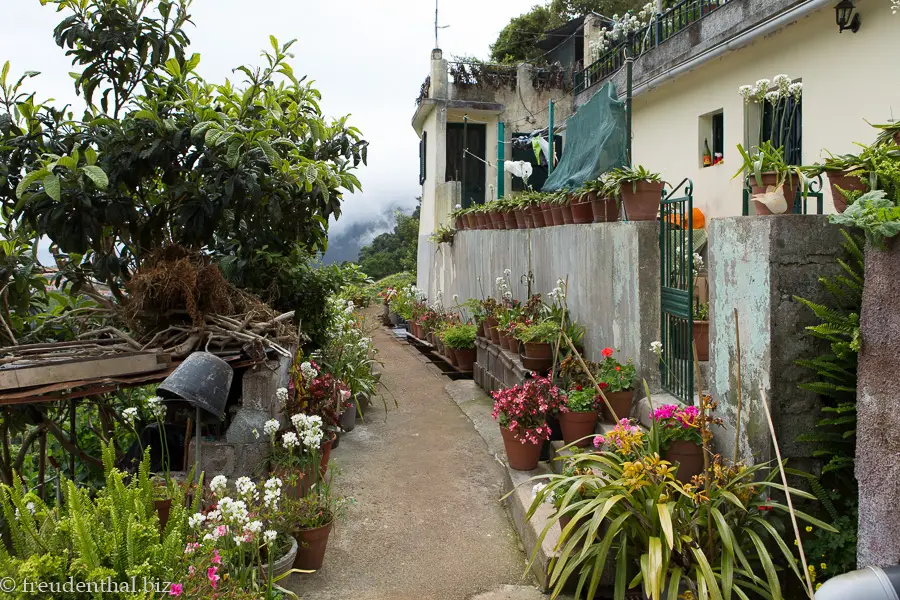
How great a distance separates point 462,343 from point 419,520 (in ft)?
14.7

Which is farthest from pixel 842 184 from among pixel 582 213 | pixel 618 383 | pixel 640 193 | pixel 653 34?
pixel 653 34

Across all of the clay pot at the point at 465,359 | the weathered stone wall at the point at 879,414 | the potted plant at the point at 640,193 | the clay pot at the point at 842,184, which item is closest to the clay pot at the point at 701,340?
the potted plant at the point at 640,193

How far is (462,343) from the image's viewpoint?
30.9 feet

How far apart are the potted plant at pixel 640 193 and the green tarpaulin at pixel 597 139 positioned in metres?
1.28

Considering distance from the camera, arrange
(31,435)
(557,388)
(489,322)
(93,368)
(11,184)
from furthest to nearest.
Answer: (489,322)
(557,388)
(31,435)
(11,184)
(93,368)

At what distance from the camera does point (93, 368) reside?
13.7 ft

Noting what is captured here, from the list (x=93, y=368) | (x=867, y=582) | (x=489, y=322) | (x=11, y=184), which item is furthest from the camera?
(x=489, y=322)

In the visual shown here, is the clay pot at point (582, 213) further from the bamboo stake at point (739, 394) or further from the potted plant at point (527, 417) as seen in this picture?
the bamboo stake at point (739, 394)

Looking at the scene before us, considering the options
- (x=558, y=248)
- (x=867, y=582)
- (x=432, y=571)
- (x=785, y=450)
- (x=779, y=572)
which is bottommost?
(x=432, y=571)

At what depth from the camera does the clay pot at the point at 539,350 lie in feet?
21.8

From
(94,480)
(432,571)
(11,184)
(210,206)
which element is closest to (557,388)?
(432,571)

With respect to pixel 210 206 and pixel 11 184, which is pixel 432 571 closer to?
pixel 210 206

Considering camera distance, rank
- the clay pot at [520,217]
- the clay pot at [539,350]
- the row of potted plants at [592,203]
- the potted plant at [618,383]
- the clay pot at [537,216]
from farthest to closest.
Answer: the clay pot at [520,217]
the clay pot at [537,216]
the clay pot at [539,350]
the row of potted plants at [592,203]
the potted plant at [618,383]

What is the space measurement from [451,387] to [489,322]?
0.98m
